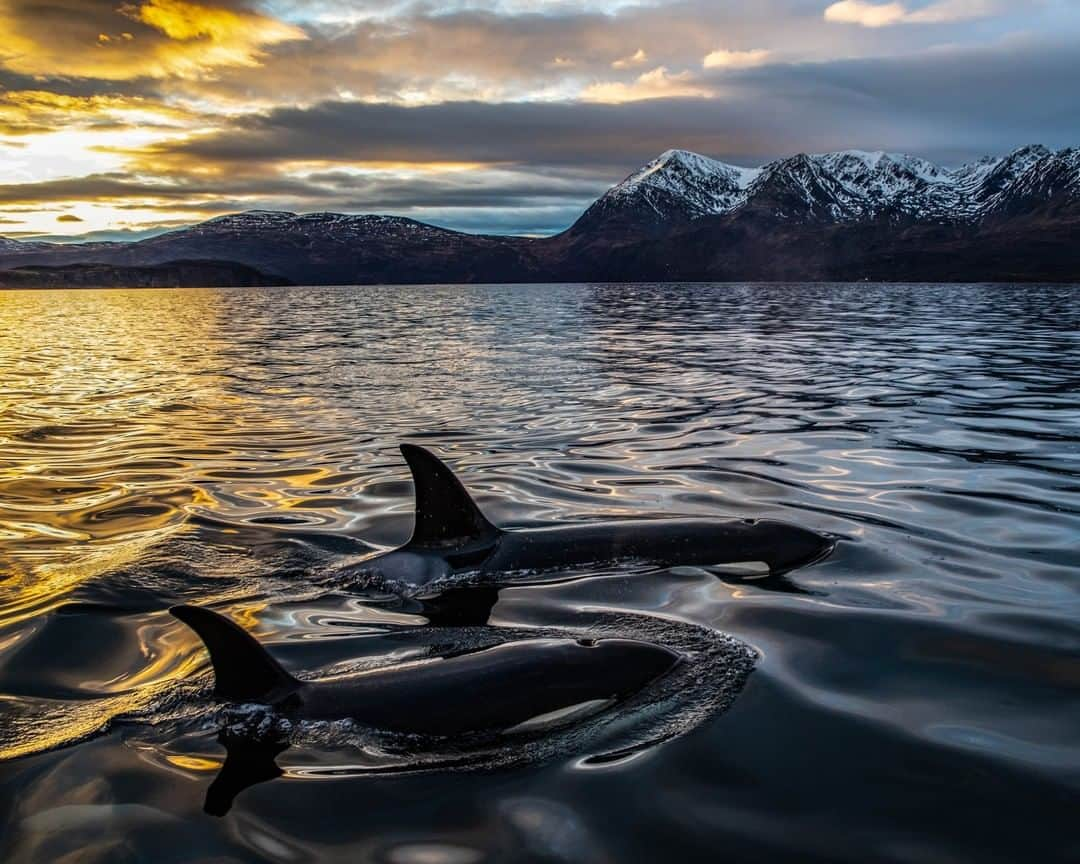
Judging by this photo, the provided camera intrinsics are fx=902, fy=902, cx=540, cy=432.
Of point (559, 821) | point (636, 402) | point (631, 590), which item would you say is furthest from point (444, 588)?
point (636, 402)

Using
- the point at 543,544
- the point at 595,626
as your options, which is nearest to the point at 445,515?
the point at 543,544

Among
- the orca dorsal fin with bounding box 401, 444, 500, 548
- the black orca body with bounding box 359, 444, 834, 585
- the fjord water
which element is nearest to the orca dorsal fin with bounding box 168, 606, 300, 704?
the fjord water

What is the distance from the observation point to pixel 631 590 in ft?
27.7

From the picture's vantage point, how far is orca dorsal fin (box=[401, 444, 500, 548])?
9047 millimetres

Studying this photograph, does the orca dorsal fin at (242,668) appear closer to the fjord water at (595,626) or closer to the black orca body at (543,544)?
the fjord water at (595,626)

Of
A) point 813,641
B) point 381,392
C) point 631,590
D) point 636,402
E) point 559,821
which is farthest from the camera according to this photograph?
point 381,392

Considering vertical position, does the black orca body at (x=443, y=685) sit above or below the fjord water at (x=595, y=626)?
above

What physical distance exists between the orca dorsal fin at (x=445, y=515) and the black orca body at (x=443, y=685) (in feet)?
9.73

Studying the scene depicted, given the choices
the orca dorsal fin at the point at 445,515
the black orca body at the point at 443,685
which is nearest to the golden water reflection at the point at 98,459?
the orca dorsal fin at the point at 445,515

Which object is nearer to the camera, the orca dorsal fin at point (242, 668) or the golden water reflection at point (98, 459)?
the orca dorsal fin at point (242, 668)

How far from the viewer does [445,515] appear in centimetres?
927

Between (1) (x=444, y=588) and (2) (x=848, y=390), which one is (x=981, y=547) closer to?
(1) (x=444, y=588)

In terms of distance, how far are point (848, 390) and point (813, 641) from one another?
16287mm

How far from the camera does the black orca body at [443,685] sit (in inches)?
221
